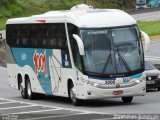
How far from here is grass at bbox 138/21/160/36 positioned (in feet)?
206

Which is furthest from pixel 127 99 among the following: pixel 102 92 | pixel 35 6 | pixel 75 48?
pixel 35 6

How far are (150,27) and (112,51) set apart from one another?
4141 cm

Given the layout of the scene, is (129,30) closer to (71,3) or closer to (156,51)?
(156,51)

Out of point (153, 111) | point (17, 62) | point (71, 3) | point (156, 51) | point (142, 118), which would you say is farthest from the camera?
point (71, 3)

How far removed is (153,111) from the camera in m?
22.1

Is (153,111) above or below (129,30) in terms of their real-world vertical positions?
below

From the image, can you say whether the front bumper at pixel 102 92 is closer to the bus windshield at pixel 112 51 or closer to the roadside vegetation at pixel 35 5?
the bus windshield at pixel 112 51

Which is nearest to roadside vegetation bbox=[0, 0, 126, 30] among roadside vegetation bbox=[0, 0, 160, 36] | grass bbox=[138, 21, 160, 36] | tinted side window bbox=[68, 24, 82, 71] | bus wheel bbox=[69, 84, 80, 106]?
roadside vegetation bbox=[0, 0, 160, 36]

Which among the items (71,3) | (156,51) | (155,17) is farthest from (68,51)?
(71,3)

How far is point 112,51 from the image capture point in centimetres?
2494

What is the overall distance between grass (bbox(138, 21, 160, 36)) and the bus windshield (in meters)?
36.7

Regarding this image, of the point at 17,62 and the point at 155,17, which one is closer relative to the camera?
the point at 17,62

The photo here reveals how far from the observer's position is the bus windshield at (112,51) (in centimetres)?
2480

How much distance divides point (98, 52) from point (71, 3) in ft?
209
